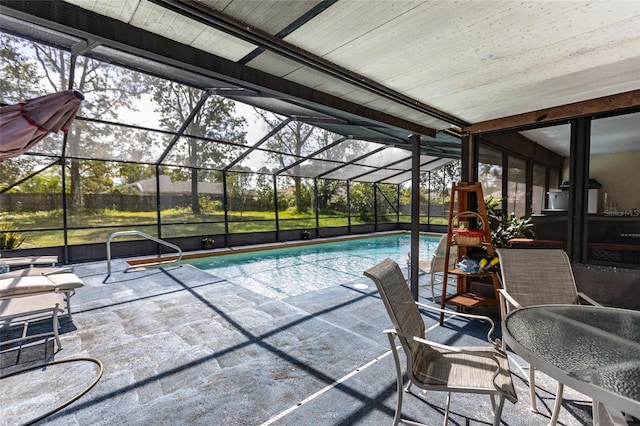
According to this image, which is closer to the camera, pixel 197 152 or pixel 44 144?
pixel 44 144

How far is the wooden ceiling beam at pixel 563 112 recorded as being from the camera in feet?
9.43

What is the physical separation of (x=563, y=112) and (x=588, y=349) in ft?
9.40

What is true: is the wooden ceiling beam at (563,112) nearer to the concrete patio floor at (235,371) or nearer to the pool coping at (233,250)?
the concrete patio floor at (235,371)

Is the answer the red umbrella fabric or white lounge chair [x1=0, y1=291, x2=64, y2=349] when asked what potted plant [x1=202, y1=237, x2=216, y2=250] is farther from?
the red umbrella fabric

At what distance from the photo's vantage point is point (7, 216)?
694 cm

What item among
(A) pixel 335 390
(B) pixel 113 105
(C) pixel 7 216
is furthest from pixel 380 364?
(C) pixel 7 216

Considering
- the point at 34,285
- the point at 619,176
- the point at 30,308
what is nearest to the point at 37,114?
the point at 30,308

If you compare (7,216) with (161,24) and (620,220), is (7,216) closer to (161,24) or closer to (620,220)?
(161,24)

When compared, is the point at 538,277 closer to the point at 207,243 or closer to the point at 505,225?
the point at 505,225

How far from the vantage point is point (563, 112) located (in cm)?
321

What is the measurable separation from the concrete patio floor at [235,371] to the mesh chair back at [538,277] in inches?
24.6

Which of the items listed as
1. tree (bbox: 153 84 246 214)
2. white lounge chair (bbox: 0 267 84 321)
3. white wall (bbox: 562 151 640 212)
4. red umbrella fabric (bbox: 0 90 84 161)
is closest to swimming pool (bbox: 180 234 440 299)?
tree (bbox: 153 84 246 214)

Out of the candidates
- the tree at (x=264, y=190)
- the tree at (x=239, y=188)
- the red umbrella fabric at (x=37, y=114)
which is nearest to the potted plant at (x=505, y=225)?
the red umbrella fabric at (x=37, y=114)

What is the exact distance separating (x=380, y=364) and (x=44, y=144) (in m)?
7.38
